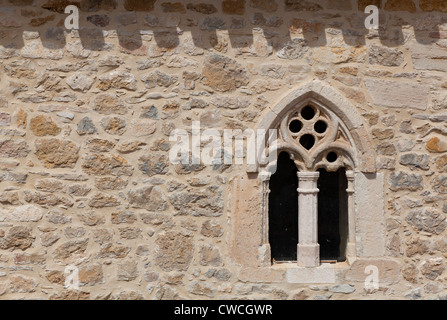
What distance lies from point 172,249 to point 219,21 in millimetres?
1882

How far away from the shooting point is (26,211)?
3.87 meters

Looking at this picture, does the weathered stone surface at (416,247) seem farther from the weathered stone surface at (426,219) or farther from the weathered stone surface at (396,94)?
the weathered stone surface at (396,94)

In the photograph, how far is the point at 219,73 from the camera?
3.95 metres

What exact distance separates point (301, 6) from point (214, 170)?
5.00 ft

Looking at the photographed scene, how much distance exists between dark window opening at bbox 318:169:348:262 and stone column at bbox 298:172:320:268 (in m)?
0.22

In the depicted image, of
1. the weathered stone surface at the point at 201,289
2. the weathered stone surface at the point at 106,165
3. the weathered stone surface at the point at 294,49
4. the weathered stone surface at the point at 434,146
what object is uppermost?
the weathered stone surface at the point at 294,49

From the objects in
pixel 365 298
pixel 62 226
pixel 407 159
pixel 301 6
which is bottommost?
pixel 365 298

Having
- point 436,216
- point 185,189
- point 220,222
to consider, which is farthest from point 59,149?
point 436,216

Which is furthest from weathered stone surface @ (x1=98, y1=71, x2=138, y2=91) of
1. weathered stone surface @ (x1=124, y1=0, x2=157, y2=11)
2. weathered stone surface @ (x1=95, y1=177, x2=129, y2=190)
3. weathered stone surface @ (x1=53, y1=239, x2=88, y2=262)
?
weathered stone surface @ (x1=53, y1=239, x2=88, y2=262)

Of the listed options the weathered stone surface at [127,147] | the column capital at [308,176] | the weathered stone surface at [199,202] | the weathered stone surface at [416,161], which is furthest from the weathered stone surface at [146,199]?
the weathered stone surface at [416,161]

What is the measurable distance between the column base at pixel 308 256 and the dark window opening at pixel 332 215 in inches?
8.5

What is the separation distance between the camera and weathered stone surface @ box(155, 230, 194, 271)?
12.8 ft

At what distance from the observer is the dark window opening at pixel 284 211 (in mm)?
4227

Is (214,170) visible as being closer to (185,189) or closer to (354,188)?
(185,189)
